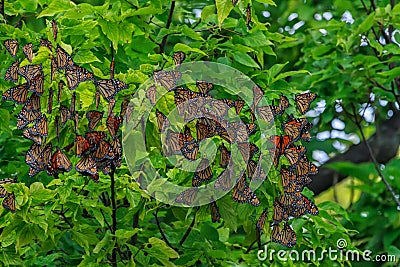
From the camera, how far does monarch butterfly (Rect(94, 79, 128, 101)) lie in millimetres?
1625

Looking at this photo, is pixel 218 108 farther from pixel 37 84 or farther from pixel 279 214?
pixel 37 84

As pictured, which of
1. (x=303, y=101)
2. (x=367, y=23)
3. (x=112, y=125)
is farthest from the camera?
(x=367, y=23)

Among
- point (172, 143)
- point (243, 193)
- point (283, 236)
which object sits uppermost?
point (172, 143)

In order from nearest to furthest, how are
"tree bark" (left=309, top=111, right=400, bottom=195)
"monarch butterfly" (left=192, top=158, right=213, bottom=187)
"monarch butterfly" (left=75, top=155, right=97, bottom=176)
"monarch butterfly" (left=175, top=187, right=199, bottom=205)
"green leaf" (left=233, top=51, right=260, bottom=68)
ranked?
"monarch butterfly" (left=75, top=155, right=97, bottom=176) < "monarch butterfly" (left=192, top=158, right=213, bottom=187) < "monarch butterfly" (left=175, top=187, right=199, bottom=205) < "green leaf" (left=233, top=51, right=260, bottom=68) < "tree bark" (left=309, top=111, right=400, bottom=195)

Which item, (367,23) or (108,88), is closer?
(108,88)

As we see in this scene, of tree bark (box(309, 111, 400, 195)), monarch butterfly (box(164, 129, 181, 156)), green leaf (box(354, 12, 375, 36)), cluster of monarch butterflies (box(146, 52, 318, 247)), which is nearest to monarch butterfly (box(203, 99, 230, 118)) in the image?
cluster of monarch butterflies (box(146, 52, 318, 247))

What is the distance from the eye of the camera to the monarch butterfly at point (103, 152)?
5.32 feet

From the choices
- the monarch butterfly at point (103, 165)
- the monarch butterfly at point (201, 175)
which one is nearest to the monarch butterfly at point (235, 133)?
the monarch butterfly at point (201, 175)

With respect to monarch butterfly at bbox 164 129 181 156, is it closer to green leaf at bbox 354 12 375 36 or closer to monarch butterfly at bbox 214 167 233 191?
monarch butterfly at bbox 214 167 233 191

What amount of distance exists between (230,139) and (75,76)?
1.39 feet

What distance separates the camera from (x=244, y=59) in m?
2.11

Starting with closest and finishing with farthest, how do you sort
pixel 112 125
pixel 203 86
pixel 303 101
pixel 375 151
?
1. pixel 112 125
2. pixel 203 86
3. pixel 303 101
4. pixel 375 151

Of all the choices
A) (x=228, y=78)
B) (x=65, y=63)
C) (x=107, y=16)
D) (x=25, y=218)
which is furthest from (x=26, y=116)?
(x=228, y=78)

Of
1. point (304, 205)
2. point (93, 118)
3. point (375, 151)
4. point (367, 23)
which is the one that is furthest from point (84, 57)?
point (375, 151)
